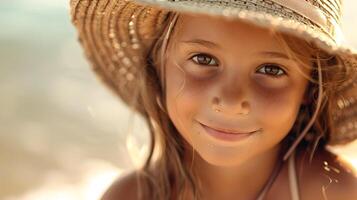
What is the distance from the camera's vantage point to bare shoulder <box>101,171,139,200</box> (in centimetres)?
210

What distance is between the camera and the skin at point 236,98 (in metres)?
1.69

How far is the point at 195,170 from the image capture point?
2082mm

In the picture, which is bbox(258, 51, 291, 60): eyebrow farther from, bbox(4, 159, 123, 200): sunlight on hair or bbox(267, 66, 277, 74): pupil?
bbox(4, 159, 123, 200): sunlight on hair

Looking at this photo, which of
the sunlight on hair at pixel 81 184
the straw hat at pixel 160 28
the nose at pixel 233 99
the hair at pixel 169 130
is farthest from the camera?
the sunlight on hair at pixel 81 184

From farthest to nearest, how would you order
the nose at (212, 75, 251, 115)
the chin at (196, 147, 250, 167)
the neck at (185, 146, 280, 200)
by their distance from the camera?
1. the neck at (185, 146, 280, 200)
2. the chin at (196, 147, 250, 167)
3. the nose at (212, 75, 251, 115)

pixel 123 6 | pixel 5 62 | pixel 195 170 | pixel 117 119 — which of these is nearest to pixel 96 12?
pixel 123 6

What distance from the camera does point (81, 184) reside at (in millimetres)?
2945

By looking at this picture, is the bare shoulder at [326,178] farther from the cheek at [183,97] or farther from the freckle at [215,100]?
the freckle at [215,100]

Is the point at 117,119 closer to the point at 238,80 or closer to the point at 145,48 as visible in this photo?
the point at 145,48

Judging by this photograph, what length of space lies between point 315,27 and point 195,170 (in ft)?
1.92

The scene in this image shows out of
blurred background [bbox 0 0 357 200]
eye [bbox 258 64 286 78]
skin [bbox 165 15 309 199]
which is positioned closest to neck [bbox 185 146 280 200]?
skin [bbox 165 15 309 199]

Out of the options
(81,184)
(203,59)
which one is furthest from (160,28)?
(81,184)

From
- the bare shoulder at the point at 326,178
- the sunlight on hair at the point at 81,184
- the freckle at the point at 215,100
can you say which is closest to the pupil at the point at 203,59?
the freckle at the point at 215,100

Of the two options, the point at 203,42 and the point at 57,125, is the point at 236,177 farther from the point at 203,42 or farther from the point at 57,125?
the point at 57,125
